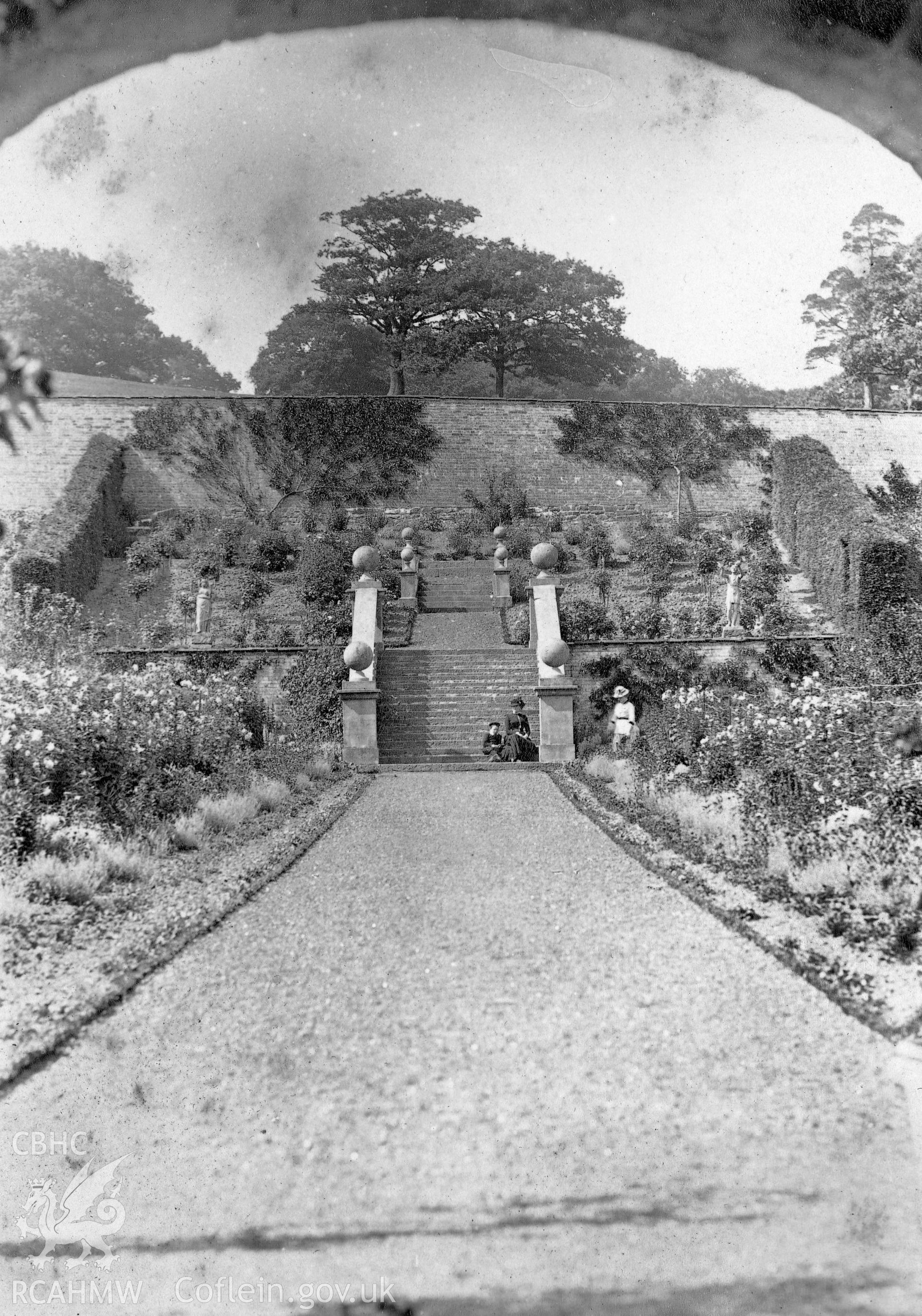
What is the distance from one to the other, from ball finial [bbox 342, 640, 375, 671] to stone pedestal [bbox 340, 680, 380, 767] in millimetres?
298

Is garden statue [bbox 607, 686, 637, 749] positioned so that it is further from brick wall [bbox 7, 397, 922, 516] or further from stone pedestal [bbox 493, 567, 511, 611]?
brick wall [bbox 7, 397, 922, 516]

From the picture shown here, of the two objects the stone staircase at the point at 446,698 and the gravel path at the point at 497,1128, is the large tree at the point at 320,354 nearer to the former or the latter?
the gravel path at the point at 497,1128

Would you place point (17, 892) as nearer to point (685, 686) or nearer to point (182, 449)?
point (685, 686)

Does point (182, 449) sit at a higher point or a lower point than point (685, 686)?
higher

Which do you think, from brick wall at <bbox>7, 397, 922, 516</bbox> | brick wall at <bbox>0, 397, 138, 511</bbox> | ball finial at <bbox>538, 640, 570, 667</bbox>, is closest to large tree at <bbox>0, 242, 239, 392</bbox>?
ball finial at <bbox>538, 640, 570, 667</bbox>

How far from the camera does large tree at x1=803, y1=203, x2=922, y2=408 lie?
4.22 metres

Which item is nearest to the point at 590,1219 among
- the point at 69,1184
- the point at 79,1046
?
the point at 69,1184

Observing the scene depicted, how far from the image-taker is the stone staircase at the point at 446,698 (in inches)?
533

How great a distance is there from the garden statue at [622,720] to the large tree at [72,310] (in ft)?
27.0

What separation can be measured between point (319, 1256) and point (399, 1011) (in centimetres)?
143

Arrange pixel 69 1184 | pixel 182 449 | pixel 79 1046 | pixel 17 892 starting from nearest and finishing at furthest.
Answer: pixel 69 1184 → pixel 79 1046 → pixel 17 892 → pixel 182 449

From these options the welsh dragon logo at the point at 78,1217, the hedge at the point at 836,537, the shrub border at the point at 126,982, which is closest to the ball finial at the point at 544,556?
the hedge at the point at 836,537

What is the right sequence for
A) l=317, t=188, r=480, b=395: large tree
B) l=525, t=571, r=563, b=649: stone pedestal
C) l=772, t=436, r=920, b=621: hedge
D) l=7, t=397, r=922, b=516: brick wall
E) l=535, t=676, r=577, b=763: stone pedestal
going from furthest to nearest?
l=7, t=397, r=922, b=516: brick wall, l=772, t=436, r=920, b=621: hedge, l=525, t=571, r=563, b=649: stone pedestal, l=535, t=676, r=577, b=763: stone pedestal, l=317, t=188, r=480, b=395: large tree

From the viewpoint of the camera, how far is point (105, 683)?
9.31 meters
